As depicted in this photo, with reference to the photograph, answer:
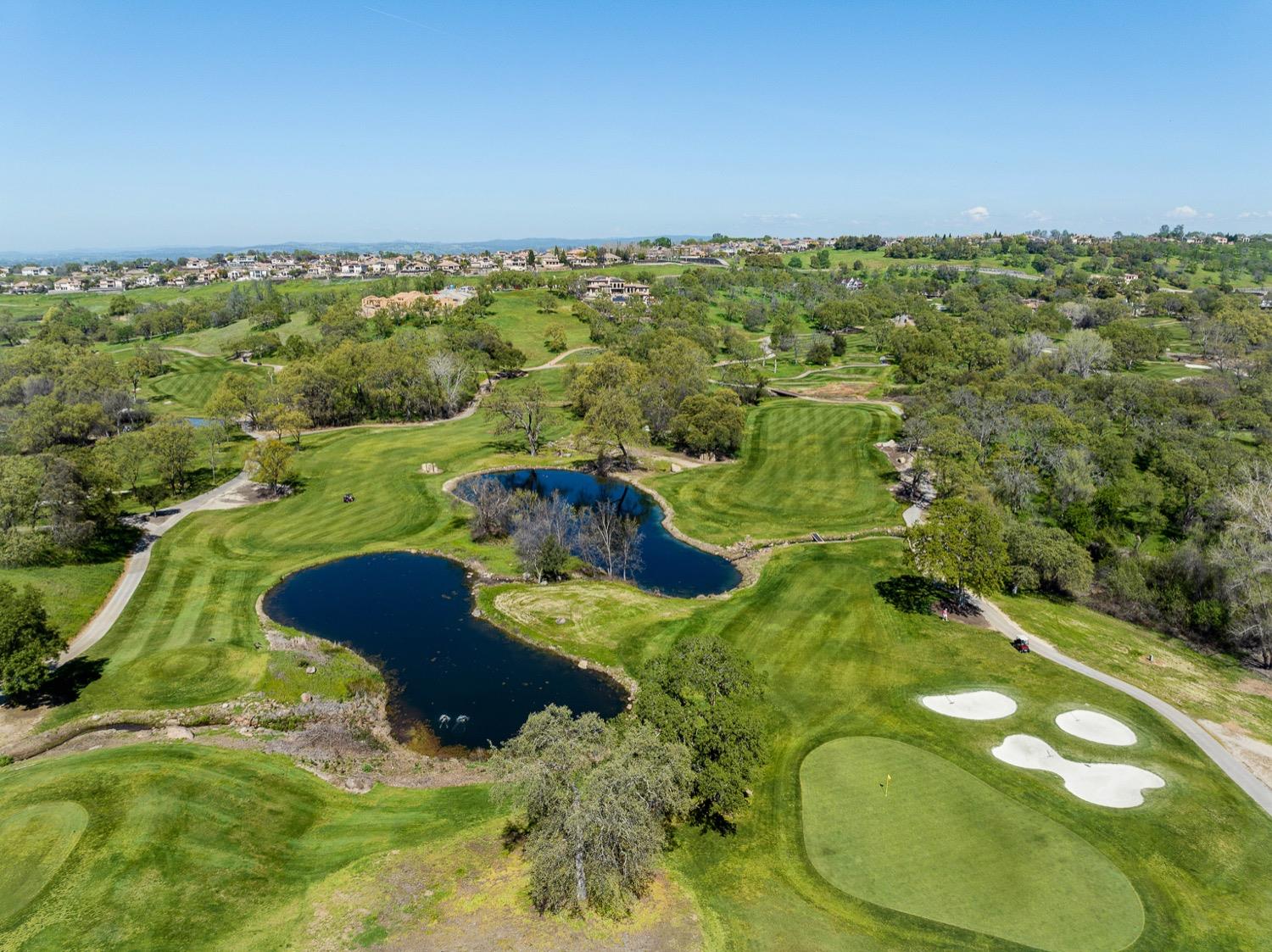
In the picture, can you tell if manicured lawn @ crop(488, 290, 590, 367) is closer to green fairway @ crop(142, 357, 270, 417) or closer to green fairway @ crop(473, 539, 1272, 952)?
green fairway @ crop(142, 357, 270, 417)

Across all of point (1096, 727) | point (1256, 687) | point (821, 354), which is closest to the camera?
point (1096, 727)

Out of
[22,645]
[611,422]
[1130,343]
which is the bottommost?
[22,645]

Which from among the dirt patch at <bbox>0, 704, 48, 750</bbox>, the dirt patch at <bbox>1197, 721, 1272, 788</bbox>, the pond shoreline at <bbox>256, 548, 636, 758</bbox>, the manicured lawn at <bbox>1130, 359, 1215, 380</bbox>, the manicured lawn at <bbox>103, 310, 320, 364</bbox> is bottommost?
the pond shoreline at <bbox>256, 548, 636, 758</bbox>

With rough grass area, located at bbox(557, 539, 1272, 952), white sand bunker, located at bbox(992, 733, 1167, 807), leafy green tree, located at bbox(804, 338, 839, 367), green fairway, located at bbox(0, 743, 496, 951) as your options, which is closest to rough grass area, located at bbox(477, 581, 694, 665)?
rough grass area, located at bbox(557, 539, 1272, 952)

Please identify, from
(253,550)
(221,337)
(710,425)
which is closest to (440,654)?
(253,550)

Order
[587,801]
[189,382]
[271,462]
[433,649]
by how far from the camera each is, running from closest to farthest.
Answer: [587,801]
[433,649]
[271,462]
[189,382]

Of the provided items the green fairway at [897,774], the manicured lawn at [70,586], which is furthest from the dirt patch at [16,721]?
the green fairway at [897,774]

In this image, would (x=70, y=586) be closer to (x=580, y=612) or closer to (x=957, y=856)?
(x=580, y=612)
